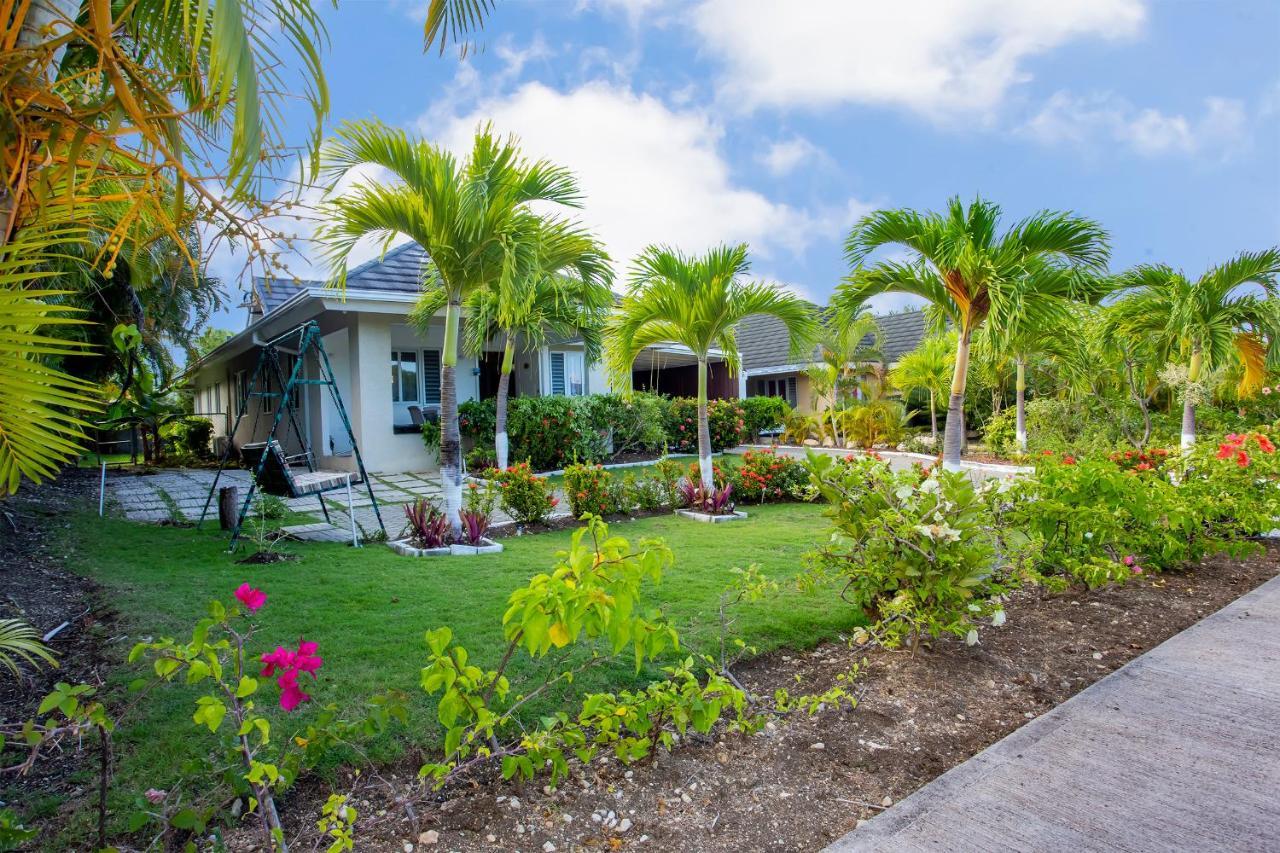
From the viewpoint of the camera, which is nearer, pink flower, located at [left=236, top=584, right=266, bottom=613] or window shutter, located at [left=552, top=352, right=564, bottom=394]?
pink flower, located at [left=236, top=584, right=266, bottom=613]

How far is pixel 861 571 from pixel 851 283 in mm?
4815

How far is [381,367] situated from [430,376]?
2707 millimetres

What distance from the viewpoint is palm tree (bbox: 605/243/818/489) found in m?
8.61

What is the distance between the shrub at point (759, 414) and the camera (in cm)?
1920

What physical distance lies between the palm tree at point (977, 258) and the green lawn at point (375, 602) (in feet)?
9.20

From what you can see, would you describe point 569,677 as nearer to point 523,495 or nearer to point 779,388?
point 523,495

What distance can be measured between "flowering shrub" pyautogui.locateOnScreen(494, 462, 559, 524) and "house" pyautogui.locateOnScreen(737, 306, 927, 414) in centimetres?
1576

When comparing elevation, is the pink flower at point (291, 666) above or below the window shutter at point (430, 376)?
below

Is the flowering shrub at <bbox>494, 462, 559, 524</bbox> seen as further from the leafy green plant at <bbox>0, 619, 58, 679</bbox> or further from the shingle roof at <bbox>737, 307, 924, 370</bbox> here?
the shingle roof at <bbox>737, 307, 924, 370</bbox>

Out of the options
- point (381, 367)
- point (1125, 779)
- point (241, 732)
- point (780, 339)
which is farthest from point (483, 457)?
point (780, 339)

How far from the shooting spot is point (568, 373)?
1694cm

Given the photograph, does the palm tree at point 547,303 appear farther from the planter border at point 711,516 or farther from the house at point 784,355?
the house at point 784,355

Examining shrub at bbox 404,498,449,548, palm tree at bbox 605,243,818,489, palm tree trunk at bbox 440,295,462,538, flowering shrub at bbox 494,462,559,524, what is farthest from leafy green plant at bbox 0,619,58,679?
palm tree at bbox 605,243,818,489

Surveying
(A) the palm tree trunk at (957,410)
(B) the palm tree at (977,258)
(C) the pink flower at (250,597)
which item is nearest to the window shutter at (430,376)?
(B) the palm tree at (977,258)
